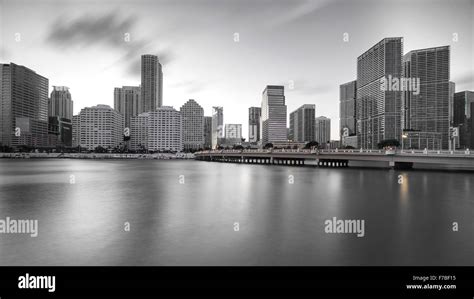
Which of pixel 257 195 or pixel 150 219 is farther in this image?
pixel 257 195

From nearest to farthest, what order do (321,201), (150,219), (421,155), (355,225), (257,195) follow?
(355,225) < (150,219) < (321,201) < (257,195) < (421,155)

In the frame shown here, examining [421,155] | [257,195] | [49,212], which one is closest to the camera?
[49,212]

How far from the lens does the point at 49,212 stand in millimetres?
21453

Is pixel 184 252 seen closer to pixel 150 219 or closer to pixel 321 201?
pixel 150 219

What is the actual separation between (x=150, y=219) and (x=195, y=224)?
347 centimetres

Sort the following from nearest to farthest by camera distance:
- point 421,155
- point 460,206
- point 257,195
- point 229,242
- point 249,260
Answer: point 249,260 < point 229,242 < point 460,206 < point 257,195 < point 421,155

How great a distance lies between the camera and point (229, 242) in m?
14.0

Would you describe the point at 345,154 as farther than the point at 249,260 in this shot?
Yes

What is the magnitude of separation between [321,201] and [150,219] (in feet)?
51.1
